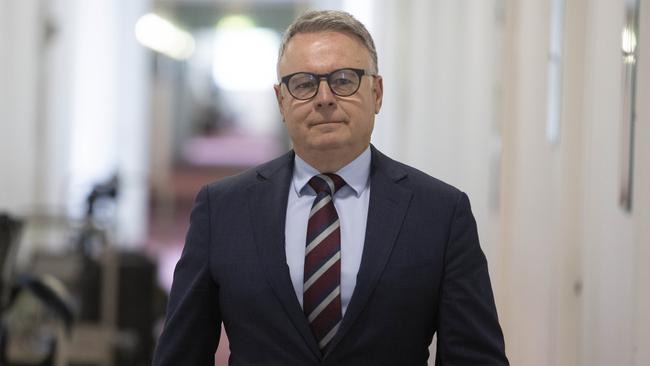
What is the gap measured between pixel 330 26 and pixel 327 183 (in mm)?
259

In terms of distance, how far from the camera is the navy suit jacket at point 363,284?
1751mm

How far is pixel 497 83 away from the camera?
17.0ft

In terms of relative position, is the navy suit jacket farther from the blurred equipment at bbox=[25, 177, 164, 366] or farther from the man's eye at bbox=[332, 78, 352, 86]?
the blurred equipment at bbox=[25, 177, 164, 366]

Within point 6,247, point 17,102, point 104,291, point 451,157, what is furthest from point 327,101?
point 17,102

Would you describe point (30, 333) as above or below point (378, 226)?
below

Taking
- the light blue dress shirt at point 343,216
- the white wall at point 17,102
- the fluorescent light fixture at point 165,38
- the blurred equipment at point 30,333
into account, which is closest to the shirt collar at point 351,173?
the light blue dress shirt at point 343,216

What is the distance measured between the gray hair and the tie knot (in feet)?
0.62

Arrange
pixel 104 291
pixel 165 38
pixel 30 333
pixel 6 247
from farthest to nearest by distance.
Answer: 1. pixel 165 38
2. pixel 104 291
3. pixel 30 333
4. pixel 6 247

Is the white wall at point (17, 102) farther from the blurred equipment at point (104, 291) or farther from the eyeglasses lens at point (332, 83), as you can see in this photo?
the eyeglasses lens at point (332, 83)

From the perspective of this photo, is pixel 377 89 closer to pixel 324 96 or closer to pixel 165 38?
pixel 324 96

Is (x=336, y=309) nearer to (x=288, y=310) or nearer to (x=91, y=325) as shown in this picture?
(x=288, y=310)

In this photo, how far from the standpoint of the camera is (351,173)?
6.01 ft

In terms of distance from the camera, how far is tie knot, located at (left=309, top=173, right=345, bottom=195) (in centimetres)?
182

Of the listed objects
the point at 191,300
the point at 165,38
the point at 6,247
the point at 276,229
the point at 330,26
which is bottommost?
the point at 6,247
